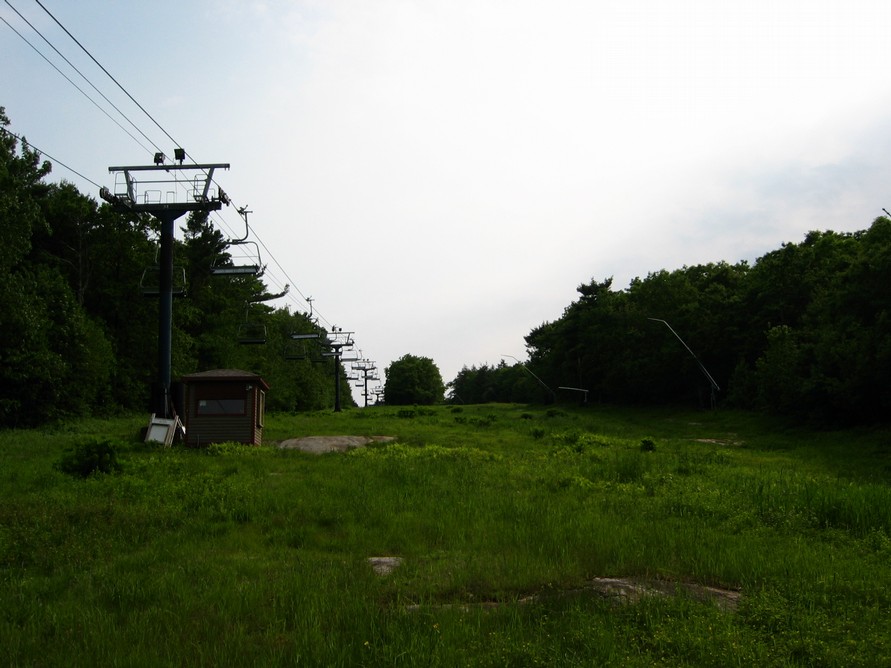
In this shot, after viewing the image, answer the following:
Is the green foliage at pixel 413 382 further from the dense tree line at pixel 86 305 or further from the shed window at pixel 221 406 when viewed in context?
the shed window at pixel 221 406

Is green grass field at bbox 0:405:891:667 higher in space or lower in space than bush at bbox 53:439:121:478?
lower

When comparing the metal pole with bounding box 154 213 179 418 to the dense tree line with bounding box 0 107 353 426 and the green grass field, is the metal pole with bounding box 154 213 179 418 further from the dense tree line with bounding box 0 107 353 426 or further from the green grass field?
the green grass field

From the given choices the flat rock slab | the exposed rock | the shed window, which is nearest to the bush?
the flat rock slab

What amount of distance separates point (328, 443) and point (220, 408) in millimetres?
4061

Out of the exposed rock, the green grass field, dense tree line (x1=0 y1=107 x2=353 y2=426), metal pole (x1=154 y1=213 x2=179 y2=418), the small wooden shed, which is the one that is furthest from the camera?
dense tree line (x1=0 y1=107 x2=353 y2=426)

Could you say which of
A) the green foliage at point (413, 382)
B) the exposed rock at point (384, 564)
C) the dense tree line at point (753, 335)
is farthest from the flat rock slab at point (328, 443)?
the green foliage at point (413, 382)

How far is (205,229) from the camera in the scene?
67.6 meters

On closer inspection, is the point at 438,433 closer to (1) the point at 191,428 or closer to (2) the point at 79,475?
(1) the point at 191,428

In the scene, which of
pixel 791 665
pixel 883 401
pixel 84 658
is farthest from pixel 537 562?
pixel 883 401

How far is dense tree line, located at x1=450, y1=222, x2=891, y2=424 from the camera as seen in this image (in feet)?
117

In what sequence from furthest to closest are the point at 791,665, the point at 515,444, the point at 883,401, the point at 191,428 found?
the point at 883,401
the point at 515,444
the point at 191,428
the point at 791,665

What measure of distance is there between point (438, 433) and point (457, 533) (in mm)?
22331

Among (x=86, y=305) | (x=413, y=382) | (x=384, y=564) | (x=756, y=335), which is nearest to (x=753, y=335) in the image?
(x=756, y=335)

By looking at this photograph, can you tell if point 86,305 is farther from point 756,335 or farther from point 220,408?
point 756,335
